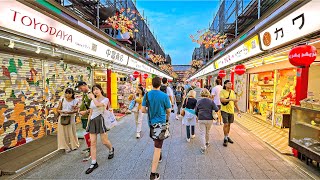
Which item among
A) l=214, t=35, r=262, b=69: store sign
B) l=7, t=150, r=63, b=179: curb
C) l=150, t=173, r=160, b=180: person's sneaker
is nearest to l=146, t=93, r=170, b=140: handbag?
l=150, t=173, r=160, b=180: person's sneaker

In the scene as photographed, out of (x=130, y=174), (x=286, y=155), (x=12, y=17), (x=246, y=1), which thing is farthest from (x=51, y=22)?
(x=246, y=1)

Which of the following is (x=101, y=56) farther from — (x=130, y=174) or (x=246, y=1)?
(x=246, y=1)

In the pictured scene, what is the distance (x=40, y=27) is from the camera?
366cm

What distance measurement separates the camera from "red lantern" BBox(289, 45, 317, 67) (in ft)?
12.8

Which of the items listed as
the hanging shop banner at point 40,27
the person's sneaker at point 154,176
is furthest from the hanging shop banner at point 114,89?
the person's sneaker at point 154,176

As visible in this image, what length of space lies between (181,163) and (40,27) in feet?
13.6

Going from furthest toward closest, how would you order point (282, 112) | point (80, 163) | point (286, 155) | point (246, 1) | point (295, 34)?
point (246, 1)
point (282, 112)
point (286, 155)
point (80, 163)
point (295, 34)

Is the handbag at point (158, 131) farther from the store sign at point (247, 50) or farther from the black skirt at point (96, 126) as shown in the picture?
the store sign at point (247, 50)

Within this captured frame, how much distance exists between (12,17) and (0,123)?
3.54 m

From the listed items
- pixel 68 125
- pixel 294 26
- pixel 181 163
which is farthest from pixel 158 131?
pixel 294 26

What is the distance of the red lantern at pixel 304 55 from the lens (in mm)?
3910

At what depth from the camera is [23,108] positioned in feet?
19.2

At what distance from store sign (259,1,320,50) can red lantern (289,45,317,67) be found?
29 centimetres

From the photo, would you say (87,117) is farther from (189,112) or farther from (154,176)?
(189,112)
